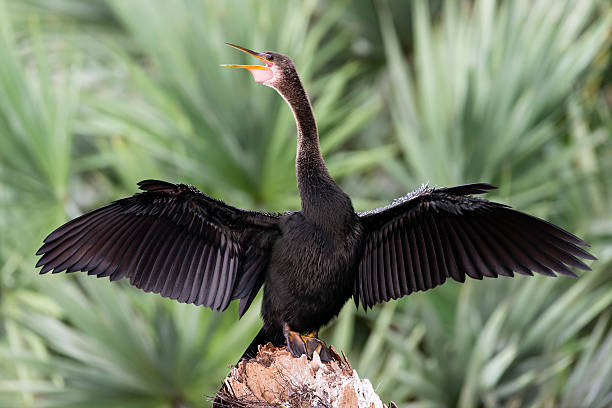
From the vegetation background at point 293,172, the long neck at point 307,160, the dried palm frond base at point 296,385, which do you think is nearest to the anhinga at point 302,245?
the long neck at point 307,160

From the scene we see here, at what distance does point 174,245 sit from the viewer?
218cm

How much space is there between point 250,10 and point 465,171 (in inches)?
53.6

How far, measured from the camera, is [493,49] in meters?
3.96

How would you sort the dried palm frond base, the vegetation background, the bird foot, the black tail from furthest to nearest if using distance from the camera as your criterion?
the vegetation background
the black tail
the bird foot
the dried palm frond base

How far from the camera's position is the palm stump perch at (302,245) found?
6.60 ft

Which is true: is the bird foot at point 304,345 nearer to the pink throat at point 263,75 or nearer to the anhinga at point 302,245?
the anhinga at point 302,245

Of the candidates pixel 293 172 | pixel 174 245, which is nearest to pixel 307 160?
pixel 174 245

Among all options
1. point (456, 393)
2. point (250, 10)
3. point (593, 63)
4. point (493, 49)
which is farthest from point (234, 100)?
point (593, 63)

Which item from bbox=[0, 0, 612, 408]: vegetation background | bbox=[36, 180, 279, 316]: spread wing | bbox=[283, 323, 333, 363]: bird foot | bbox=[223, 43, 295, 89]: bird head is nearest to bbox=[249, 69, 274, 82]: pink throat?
bbox=[223, 43, 295, 89]: bird head

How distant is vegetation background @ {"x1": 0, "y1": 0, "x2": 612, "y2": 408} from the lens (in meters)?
3.10

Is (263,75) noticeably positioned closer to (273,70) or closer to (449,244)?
(273,70)

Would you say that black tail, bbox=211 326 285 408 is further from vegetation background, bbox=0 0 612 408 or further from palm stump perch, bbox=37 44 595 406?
vegetation background, bbox=0 0 612 408

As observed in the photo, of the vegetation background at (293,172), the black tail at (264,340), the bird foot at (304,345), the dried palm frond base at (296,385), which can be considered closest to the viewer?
the dried palm frond base at (296,385)

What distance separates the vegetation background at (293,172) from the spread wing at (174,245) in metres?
0.90
